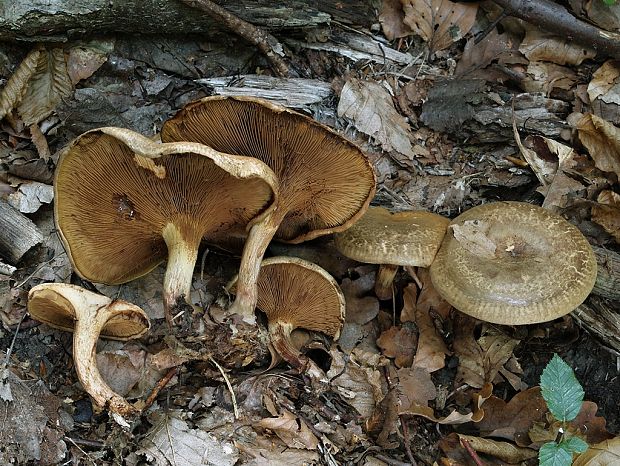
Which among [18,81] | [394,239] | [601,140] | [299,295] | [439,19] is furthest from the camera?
[439,19]

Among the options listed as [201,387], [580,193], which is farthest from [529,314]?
[201,387]

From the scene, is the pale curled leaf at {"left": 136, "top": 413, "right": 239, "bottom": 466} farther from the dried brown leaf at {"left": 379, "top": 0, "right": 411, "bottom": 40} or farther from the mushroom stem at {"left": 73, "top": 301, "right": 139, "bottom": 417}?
the dried brown leaf at {"left": 379, "top": 0, "right": 411, "bottom": 40}

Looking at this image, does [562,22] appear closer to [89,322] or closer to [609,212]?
[609,212]

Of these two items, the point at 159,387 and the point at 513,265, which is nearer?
the point at 159,387

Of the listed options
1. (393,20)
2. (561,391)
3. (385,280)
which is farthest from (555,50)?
(561,391)

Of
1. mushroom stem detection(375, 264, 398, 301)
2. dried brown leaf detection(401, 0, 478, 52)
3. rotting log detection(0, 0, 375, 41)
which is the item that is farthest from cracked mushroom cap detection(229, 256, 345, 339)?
dried brown leaf detection(401, 0, 478, 52)

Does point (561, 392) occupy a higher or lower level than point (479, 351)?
higher
